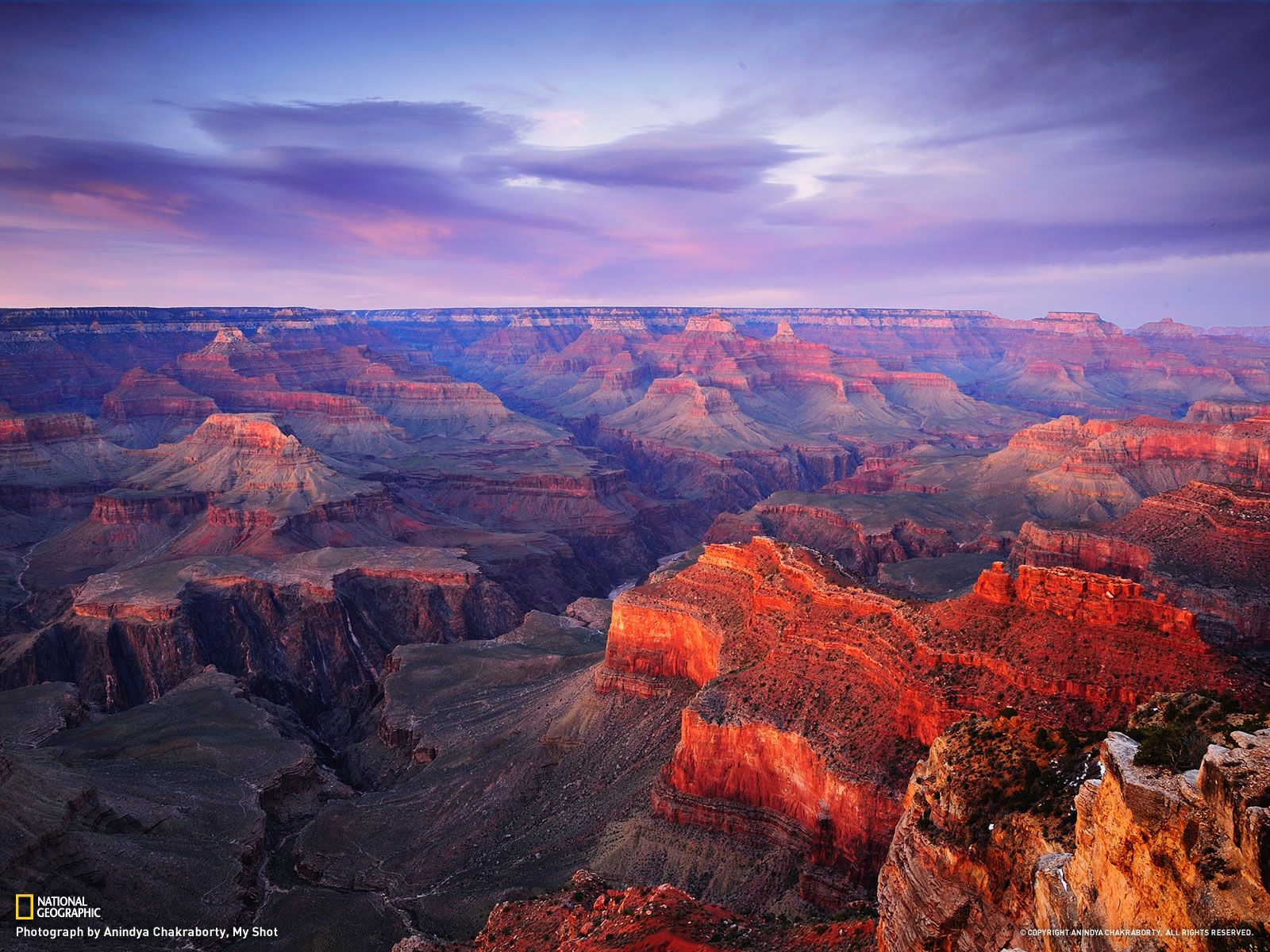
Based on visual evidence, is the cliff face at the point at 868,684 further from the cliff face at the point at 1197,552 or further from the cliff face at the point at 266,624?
the cliff face at the point at 266,624

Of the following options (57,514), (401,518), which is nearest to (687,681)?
(401,518)

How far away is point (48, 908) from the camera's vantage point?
155 feet

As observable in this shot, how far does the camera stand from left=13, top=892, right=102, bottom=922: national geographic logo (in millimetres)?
46531

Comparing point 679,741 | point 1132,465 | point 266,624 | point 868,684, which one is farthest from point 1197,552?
point 266,624

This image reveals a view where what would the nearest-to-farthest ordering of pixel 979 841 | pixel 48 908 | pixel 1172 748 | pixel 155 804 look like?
pixel 1172 748, pixel 979 841, pixel 48 908, pixel 155 804

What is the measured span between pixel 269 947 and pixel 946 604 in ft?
130

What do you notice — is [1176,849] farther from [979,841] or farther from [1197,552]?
[1197,552]

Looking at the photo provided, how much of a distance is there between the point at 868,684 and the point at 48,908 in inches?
1668

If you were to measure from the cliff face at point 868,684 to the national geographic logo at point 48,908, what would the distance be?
29.8 meters

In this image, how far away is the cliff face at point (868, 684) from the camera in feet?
133

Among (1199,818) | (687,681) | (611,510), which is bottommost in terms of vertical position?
(611,510)

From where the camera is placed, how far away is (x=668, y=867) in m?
48.3


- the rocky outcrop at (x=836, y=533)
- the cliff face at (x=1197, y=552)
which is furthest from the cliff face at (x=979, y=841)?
the rocky outcrop at (x=836, y=533)

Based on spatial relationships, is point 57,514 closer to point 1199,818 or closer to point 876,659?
point 876,659
